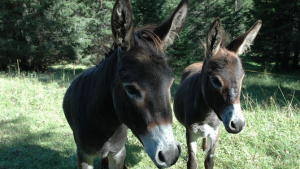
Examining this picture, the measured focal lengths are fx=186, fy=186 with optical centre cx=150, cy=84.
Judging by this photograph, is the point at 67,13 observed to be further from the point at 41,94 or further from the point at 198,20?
the point at 198,20

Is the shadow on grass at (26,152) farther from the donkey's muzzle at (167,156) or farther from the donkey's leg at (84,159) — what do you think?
the donkey's muzzle at (167,156)

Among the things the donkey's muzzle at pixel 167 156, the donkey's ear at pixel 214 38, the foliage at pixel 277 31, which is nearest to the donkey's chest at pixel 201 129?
the donkey's ear at pixel 214 38

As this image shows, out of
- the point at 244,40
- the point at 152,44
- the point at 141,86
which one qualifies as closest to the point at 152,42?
the point at 152,44

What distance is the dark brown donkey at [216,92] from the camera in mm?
2604

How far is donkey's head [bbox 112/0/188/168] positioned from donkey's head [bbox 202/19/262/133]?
55.7 inches

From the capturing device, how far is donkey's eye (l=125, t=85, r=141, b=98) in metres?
1.48

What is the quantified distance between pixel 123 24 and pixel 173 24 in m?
0.52

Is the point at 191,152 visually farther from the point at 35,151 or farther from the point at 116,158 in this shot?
the point at 35,151

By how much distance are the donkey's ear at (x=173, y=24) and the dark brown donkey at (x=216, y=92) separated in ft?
3.87

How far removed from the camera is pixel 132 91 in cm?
151

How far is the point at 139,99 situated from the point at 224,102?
1658 mm

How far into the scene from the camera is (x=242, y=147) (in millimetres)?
4188

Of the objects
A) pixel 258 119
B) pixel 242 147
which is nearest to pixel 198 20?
pixel 258 119

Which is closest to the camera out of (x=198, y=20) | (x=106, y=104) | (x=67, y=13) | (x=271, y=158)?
(x=106, y=104)
